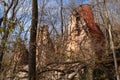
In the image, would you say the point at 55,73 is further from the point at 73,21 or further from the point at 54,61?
the point at 73,21

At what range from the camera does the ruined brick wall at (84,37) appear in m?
14.6

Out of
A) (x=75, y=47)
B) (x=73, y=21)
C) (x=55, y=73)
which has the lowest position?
(x=55, y=73)

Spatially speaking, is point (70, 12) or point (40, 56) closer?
point (40, 56)

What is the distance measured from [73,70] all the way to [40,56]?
113 inches

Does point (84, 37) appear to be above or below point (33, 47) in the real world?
above

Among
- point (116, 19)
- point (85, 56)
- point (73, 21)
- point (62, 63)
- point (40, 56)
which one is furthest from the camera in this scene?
point (116, 19)

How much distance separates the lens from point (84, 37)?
16938mm

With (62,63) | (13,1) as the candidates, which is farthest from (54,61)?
(13,1)

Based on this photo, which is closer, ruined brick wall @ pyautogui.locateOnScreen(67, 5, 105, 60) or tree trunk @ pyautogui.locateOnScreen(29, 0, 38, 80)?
tree trunk @ pyautogui.locateOnScreen(29, 0, 38, 80)

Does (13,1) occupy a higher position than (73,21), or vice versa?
(13,1)

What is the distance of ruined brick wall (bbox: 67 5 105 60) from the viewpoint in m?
14.6

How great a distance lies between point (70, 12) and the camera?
18.4 meters

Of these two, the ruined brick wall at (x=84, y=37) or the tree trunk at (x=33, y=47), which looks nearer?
the tree trunk at (x=33, y=47)

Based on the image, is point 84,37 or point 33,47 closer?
point 33,47
